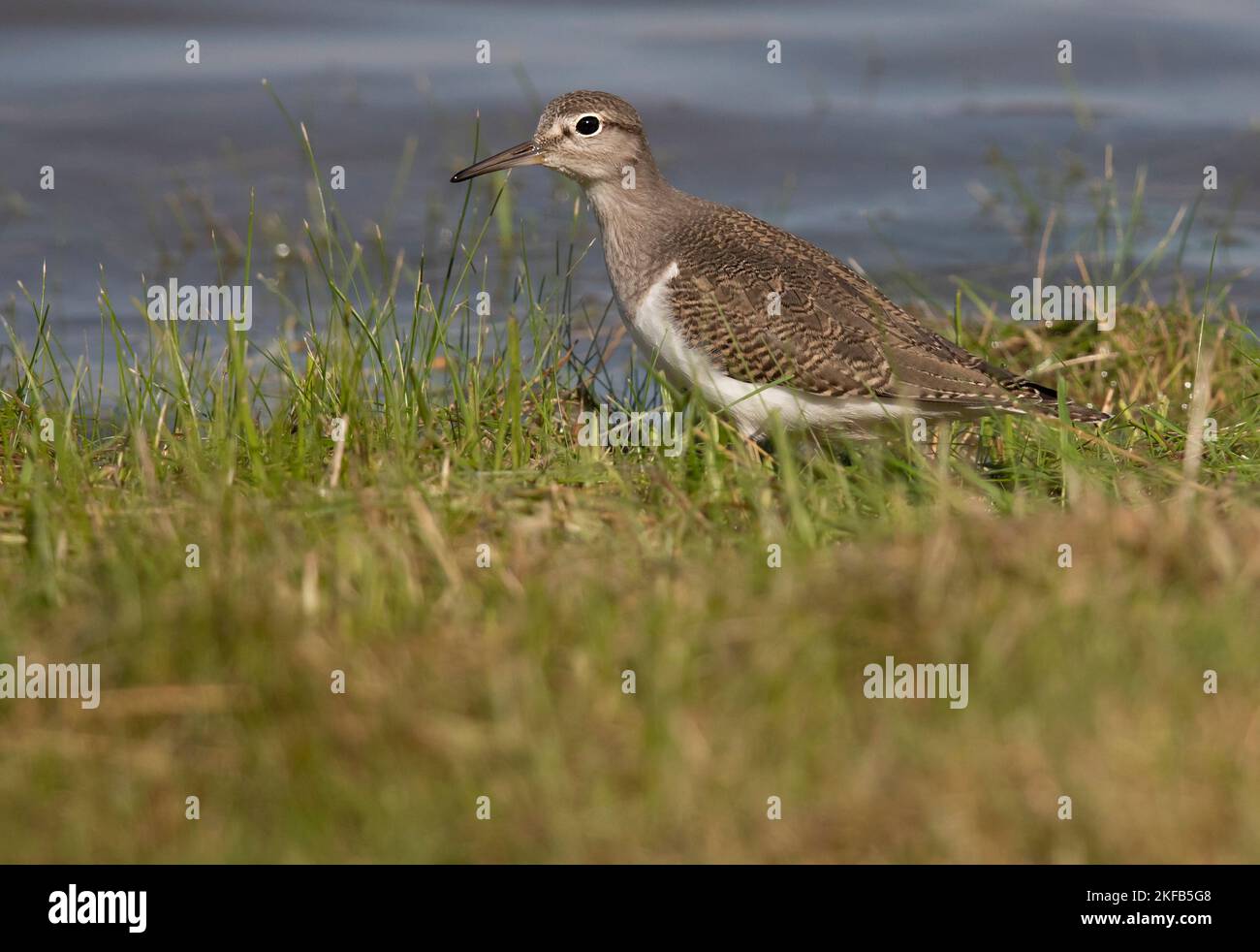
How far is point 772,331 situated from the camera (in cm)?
658

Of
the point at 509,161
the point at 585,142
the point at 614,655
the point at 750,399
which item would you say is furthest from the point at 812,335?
the point at 614,655

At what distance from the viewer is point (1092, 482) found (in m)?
5.48

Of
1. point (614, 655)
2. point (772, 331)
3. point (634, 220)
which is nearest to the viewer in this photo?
point (614, 655)

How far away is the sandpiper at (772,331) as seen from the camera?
21.2ft

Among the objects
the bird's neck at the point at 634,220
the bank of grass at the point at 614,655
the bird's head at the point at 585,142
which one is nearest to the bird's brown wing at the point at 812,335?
the bird's neck at the point at 634,220

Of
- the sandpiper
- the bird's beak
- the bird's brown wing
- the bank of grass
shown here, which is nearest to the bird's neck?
the sandpiper

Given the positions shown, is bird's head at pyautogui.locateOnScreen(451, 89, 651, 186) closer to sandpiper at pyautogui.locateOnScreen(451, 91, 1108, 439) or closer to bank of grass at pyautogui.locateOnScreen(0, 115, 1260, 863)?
sandpiper at pyautogui.locateOnScreen(451, 91, 1108, 439)

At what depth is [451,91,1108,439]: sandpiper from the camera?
6.46 m

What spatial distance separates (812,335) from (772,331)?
0.54 feet

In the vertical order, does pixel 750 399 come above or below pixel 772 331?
below

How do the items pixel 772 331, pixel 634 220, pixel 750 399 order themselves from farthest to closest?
1. pixel 634 220
2. pixel 772 331
3. pixel 750 399

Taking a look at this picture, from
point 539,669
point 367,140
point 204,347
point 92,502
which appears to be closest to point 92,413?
point 204,347

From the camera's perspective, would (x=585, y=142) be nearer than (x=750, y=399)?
No

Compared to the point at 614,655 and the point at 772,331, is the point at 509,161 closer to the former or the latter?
the point at 772,331
